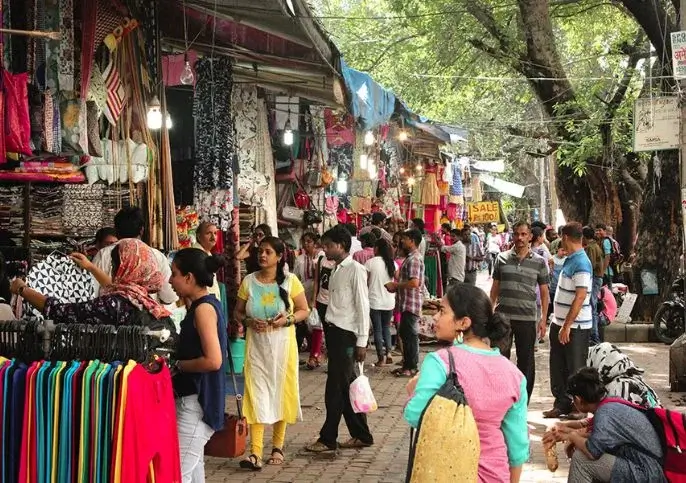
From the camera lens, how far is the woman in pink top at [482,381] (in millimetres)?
4008

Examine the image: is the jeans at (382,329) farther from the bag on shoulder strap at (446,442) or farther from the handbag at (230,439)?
the bag on shoulder strap at (446,442)

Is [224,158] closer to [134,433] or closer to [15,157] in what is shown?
[15,157]

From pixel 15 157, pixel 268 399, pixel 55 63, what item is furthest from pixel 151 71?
pixel 268 399

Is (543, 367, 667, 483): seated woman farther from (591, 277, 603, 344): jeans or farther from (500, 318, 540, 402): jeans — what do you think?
(591, 277, 603, 344): jeans

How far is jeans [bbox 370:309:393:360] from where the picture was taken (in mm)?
13258

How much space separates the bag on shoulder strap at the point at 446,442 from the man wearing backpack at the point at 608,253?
549 inches

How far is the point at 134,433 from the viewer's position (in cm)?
432

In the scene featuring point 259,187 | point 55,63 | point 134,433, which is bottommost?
point 134,433

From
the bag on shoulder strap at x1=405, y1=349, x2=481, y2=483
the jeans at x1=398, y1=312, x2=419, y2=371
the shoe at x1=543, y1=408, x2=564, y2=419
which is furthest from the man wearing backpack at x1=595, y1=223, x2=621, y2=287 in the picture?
the bag on shoulder strap at x1=405, y1=349, x2=481, y2=483

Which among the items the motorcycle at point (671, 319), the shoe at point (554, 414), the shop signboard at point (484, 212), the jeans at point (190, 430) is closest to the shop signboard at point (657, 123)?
the shoe at point (554, 414)

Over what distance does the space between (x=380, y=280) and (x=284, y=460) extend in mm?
5146

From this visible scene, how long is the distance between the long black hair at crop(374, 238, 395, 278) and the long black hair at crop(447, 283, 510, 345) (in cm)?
872

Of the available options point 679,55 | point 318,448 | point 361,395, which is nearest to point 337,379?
point 361,395

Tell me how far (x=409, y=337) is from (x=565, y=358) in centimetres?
337
